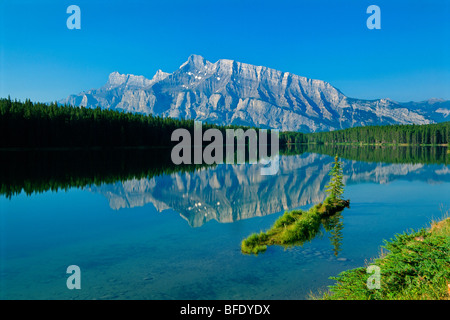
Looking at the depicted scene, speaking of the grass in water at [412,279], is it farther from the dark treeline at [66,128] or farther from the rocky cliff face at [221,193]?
the dark treeline at [66,128]

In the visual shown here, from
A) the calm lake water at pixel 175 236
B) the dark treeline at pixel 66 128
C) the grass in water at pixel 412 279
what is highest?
the dark treeline at pixel 66 128

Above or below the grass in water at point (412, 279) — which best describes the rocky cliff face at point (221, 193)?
below

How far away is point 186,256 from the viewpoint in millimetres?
18984

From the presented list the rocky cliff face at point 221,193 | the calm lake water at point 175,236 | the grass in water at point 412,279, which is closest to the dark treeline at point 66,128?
the calm lake water at point 175,236

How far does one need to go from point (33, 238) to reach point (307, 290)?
19.8 m

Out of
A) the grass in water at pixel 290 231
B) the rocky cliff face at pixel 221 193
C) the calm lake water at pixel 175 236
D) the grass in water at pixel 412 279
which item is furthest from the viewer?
the rocky cliff face at pixel 221 193

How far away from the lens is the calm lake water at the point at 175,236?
48.9 feet

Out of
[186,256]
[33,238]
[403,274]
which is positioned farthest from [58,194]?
[403,274]

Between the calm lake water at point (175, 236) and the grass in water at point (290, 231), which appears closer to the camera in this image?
the calm lake water at point (175, 236)

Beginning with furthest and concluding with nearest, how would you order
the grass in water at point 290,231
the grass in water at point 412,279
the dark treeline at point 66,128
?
the dark treeline at point 66,128
the grass in water at point 290,231
the grass in water at point 412,279

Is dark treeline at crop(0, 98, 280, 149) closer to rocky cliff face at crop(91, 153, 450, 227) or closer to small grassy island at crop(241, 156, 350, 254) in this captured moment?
rocky cliff face at crop(91, 153, 450, 227)

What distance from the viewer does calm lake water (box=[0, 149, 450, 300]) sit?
14914 mm

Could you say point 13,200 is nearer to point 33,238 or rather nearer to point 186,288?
point 33,238

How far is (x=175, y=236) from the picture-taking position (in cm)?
2377
